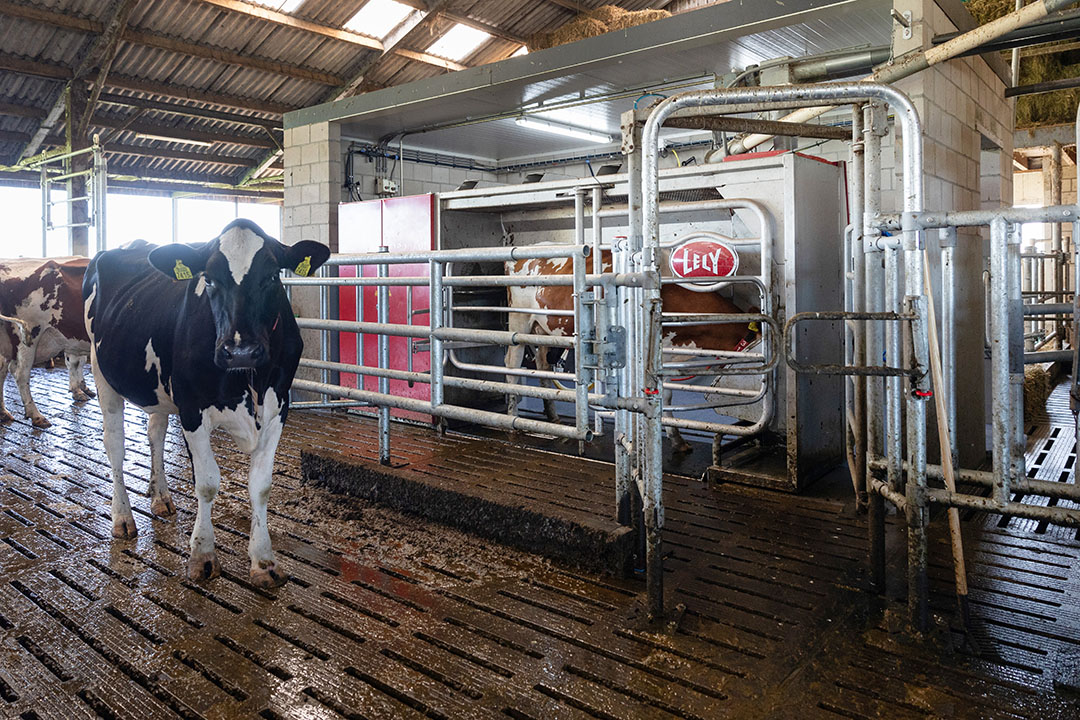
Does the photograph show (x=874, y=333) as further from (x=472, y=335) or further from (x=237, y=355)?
(x=237, y=355)

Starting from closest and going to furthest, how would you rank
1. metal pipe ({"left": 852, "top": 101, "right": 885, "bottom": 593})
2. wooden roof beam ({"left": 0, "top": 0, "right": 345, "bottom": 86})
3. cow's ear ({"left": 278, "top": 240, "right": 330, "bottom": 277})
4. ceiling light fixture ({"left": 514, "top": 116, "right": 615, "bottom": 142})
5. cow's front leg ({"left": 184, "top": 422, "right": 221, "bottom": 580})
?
metal pipe ({"left": 852, "top": 101, "right": 885, "bottom": 593}), cow's front leg ({"left": 184, "top": 422, "right": 221, "bottom": 580}), cow's ear ({"left": 278, "top": 240, "right": 330, "bottom": 277}), ceiling light fixture ({"left": 514, "top": 116, "right": 615, "bottom": 142}), wooden roof beam ({"left": 0, "top": 0, "right": 345, "bottom": 86})

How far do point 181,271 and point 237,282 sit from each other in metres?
0.34

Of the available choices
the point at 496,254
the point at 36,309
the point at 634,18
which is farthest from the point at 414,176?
the point at 496,254

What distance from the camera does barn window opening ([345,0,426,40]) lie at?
39.7ft

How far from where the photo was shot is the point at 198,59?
11789mm

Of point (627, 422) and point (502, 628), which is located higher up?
point (627, 422)

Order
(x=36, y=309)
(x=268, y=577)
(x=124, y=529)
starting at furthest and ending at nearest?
(x=36, y=309)
(x=124, y=529)
(x=268, y=577)

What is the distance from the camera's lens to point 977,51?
4512 millimetres

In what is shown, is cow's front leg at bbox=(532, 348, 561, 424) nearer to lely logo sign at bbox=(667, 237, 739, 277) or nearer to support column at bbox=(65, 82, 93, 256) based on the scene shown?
lely logo sign at bbox=(667, 237, 739, 277)

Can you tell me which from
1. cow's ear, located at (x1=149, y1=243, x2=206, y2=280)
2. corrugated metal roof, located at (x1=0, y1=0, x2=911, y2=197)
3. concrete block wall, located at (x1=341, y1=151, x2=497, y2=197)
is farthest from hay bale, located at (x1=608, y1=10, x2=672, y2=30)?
cow's ear, located at (x1=149, y1=243, x2=206, y2=280)

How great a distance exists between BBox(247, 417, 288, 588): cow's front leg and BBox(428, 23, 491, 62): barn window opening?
11512mm

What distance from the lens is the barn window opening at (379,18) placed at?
39.7 ft

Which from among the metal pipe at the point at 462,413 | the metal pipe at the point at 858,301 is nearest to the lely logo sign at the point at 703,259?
the metal pipe at the point at 858,301

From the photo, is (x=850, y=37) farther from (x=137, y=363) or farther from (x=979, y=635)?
(x=137, y=363)
